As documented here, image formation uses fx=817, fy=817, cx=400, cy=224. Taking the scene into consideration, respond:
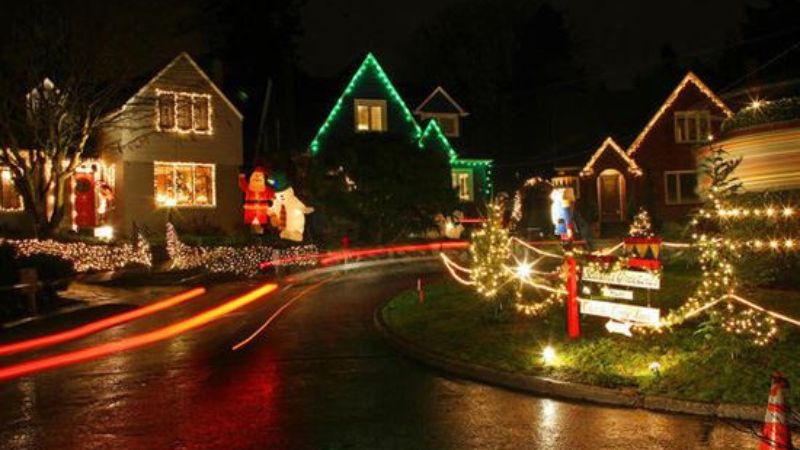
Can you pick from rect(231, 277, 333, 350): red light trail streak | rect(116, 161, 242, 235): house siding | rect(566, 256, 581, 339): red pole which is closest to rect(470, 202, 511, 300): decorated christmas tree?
rect(566, 256, 581, 339): red pole

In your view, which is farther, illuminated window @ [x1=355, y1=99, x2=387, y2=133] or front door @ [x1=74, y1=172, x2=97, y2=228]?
illuminated window @ [x1=355, y1=99, x2=387, y2=133]

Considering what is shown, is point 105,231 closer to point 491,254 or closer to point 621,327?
point 491,254

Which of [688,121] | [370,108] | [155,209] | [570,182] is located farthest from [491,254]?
[688,121]

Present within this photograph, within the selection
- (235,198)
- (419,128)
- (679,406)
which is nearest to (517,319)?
(679,406)

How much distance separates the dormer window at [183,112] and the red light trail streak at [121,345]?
15.5m

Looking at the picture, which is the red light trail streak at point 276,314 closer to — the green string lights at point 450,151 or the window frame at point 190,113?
the window frame at point 190,113

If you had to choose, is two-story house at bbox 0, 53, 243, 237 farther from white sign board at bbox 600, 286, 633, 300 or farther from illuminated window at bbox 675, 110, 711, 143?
white sign board at bbox 600, 286, 633, 300

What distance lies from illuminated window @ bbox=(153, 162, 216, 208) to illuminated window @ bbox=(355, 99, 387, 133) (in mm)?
9244

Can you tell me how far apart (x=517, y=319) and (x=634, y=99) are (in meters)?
36.0

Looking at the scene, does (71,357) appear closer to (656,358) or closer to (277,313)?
(277,313)

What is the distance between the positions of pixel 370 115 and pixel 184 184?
440 inches

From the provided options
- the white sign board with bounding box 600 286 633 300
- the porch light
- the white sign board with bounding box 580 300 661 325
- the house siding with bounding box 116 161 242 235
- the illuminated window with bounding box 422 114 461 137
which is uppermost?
the illuminated window with bounding box 422 114 461 137

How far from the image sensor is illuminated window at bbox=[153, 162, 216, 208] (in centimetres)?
3569

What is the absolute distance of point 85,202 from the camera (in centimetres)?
3466
